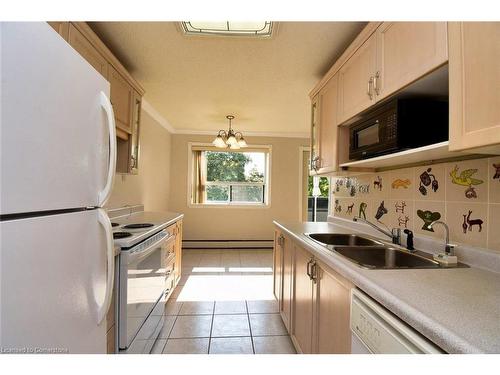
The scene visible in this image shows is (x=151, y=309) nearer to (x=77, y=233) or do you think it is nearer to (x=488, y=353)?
(x=77, y=233)

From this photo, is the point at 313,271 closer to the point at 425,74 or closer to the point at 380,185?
the point at 380,185

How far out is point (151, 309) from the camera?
6.12 ft

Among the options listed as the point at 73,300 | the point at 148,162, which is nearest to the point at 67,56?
the point at 73,300

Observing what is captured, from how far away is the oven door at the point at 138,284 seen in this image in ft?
4.65

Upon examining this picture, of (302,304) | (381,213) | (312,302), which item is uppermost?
(381,213)

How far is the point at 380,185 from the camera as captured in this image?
1.97 meters

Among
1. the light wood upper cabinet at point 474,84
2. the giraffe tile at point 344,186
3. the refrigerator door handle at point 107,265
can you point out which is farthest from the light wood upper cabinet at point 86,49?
the giraffe tile at point 344,186

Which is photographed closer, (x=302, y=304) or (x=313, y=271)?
(x=313, y=271)

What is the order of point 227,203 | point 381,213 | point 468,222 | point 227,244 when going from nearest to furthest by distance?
point 468,222
point 381,213
point 227,244
point 227,203

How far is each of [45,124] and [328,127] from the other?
1996mm

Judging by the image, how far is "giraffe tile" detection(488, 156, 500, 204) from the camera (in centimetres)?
111

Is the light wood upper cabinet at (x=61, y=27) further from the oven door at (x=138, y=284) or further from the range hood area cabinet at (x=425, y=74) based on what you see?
the range hood area cabinet at (x=425, y=74)

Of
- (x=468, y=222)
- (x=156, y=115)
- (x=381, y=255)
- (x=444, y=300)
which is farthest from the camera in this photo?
(x=156, y=115)

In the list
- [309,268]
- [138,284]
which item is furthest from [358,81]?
A: [138,284]
